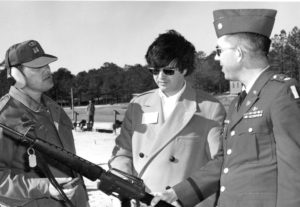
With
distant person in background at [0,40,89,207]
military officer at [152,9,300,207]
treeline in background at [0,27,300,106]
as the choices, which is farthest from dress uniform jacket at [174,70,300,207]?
treeline in background at [0,27,300,106]

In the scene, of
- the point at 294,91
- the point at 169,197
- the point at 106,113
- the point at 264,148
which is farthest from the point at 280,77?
the point at 106,113

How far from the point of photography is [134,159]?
147 inches

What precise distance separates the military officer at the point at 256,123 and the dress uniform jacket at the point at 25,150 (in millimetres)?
1281

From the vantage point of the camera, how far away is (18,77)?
145 inches

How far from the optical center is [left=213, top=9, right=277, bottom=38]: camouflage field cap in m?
2.81

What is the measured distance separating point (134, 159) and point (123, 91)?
300 ft

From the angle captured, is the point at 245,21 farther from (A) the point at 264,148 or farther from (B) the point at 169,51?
(B) the point at 169,51

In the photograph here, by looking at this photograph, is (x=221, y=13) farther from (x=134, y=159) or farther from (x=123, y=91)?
(x=123, y=91)

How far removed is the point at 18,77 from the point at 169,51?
126 cm

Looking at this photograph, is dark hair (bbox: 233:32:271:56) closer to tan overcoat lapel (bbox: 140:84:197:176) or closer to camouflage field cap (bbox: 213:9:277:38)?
camouflage field cap (bbox: 213:9:277:38)

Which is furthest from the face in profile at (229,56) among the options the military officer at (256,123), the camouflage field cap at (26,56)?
the camouflage field cap at (26,56)

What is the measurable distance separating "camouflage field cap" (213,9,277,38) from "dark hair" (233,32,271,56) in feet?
0.08

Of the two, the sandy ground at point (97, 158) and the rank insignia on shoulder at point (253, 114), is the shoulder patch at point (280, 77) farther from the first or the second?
the sandy ground at point (97, 158)

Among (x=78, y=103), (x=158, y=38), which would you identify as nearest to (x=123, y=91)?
(x=78, y=103)
